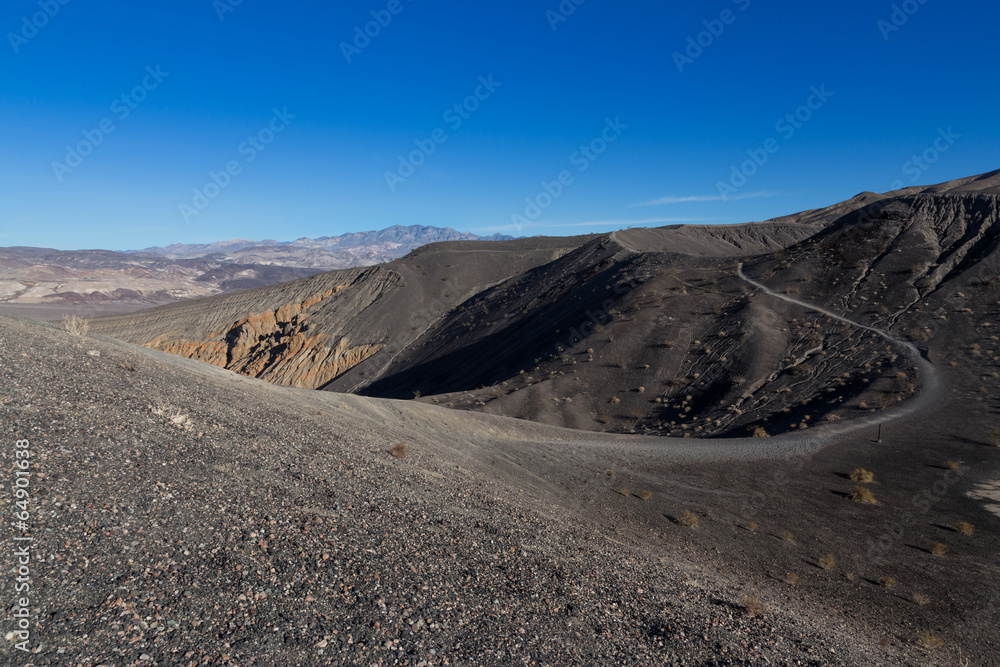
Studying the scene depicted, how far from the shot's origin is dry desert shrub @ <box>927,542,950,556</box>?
11.2 metres

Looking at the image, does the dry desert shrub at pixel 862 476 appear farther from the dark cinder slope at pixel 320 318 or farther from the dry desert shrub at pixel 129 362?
the dark cinder slope at pixel 320 318

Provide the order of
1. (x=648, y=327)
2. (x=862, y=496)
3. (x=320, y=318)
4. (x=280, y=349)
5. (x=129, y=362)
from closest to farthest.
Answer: (x=129, y=362) < (x=862, y=496) < (x=648, y=327) < (x=280, y=349) < (x=320, y=318)

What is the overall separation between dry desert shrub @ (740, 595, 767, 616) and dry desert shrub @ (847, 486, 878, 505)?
24.7 ft

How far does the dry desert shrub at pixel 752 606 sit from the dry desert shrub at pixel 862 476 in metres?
8.82

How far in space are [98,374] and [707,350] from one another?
25817 mm

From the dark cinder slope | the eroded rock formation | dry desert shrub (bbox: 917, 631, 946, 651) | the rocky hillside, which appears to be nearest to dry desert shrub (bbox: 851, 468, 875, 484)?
the rocky hillside

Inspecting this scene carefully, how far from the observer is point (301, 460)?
10172mm

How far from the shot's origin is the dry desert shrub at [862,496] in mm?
13762

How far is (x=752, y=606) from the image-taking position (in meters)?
8.29

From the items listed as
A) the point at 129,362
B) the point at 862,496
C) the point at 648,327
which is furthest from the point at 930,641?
the point at 648,327

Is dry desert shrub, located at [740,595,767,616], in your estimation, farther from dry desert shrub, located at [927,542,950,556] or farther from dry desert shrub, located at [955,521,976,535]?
dry desert shrub, located at [955,521,976,535]

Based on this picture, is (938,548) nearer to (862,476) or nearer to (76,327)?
(862,476)

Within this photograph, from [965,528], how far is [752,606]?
7866 millimetres

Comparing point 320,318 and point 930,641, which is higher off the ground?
point 320,318
